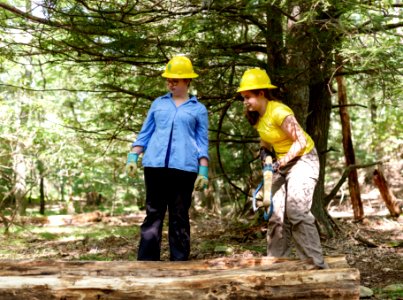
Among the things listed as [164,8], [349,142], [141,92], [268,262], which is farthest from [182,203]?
[349,142]

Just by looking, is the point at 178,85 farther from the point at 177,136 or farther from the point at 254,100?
the point at 254,100

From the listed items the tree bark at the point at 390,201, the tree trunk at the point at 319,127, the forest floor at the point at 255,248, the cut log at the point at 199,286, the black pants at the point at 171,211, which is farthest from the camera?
the tree bark at the point at 390,201

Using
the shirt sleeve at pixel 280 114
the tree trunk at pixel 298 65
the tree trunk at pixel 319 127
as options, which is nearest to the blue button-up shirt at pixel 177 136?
the shirt sleeve at pixel 280 114

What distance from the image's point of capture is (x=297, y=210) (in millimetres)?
4125

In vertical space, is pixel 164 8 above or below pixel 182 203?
above

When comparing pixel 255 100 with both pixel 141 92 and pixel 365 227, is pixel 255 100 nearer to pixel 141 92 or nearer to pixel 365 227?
pixel 141 92

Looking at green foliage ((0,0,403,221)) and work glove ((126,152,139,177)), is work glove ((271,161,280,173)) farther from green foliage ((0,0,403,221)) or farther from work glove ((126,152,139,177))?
work glove ((126,152,139,177))

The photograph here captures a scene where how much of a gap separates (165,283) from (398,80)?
10.5 feet

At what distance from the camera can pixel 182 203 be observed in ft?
14.8

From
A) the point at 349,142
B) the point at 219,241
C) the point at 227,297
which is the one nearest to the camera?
the point at 227,297

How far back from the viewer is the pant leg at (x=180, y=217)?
178 inches

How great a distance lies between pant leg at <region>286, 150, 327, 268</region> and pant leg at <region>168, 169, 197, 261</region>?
3.31 feet

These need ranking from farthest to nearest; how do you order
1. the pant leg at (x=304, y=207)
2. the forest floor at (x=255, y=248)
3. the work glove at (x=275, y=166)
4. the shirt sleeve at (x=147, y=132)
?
the forest floor at (x=255, y=248) → the shirt sleeve at (x=147, y=132) → the work glove at (x=275, y=166) → the pant leg at (x=304, y=207)

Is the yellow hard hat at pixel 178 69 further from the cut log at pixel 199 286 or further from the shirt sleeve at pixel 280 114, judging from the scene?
the cut log at pixel 199 286
